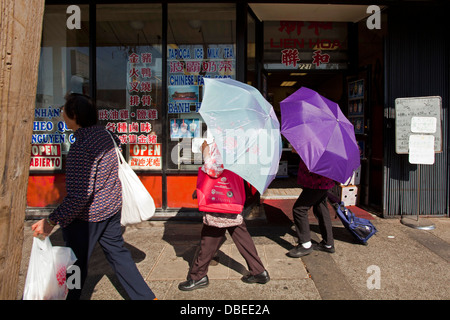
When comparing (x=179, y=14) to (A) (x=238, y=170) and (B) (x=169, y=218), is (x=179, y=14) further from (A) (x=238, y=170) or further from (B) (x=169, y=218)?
(A) (x=238, y=170)

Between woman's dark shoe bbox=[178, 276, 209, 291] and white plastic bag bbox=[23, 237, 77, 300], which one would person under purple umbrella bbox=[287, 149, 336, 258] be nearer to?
woman's dark shoe bbox=[178, 276, 209, 291]

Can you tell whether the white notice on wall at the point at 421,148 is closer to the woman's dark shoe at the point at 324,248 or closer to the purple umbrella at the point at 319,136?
the woman's dark shoe at the point at 324,248

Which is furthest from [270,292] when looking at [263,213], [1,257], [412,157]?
[412,157]

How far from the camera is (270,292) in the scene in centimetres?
337

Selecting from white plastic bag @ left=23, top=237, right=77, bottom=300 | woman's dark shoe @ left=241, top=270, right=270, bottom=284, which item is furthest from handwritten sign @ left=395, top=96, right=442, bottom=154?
white plastic bag @ left=23, top=237, right=77, bottom=300

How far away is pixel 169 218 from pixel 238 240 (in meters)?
2.73

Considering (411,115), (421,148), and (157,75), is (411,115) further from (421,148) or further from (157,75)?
(157,75)

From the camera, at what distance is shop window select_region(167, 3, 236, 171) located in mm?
5984

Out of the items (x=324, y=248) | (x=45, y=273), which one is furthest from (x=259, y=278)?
(x=45, y=273)

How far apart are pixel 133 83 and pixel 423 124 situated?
4.95m

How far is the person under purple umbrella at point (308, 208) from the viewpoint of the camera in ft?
13.4

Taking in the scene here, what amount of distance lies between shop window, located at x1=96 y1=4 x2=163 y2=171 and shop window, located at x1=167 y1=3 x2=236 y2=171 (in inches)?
10.1

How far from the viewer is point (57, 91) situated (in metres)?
6.27

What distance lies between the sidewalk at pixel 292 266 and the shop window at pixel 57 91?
4.53 feet
